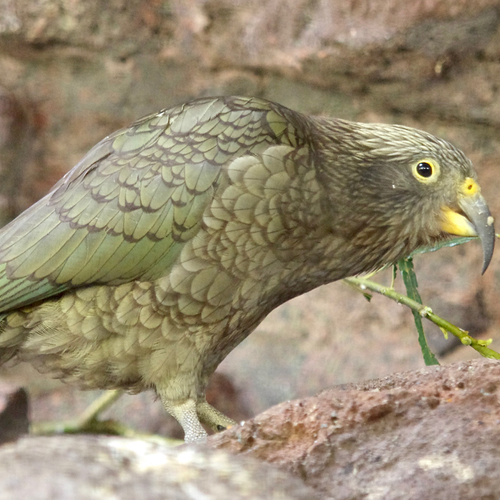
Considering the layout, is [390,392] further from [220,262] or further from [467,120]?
[467,120]

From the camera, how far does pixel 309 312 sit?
13.1ft

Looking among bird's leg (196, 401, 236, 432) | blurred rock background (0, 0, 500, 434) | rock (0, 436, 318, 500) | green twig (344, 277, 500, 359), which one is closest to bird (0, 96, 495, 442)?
bird's leg (196, 401, 236, 432)

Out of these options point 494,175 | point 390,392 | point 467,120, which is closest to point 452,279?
point 494,175

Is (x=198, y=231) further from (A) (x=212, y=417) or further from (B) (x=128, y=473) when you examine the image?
(B) (x=128, y=473)

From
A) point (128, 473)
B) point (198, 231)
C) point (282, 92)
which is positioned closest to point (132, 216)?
point (198, 231)

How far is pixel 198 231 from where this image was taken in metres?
2.23

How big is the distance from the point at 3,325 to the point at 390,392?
150 cm

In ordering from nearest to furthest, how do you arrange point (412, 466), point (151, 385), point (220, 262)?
1. point (412, 466)
2. point (220, 262)
3. point (151, 385)

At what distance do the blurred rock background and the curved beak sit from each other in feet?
4.11

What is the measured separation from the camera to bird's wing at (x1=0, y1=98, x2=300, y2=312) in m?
2.22

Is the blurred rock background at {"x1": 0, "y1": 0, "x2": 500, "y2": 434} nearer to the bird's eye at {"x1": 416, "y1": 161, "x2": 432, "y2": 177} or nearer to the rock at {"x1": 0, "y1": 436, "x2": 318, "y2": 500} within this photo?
the bird's eye at {"x1": 416, "y1": 161, "x2": 432, "y2": 177}

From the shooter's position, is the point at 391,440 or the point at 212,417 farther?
the point at 212,417

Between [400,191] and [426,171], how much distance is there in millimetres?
115

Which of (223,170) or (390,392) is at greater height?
(223,170)
